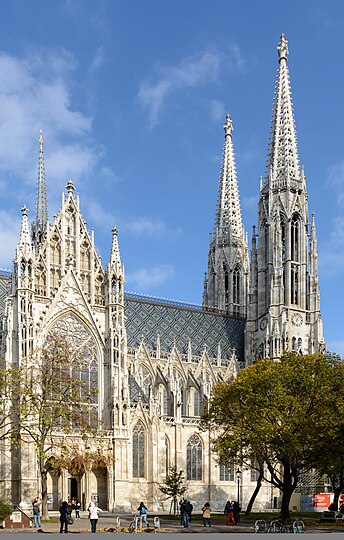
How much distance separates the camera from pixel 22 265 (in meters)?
71.6

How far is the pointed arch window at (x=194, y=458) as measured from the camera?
8203 centimetres

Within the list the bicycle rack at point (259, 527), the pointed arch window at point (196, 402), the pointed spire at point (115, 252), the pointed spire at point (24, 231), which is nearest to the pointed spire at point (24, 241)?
the pointed spire at point (24, 231)

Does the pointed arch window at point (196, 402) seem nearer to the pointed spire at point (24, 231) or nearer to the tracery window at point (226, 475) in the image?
the tracery window at point (226, 475)

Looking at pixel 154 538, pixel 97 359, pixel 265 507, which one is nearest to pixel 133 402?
pixel 97 359

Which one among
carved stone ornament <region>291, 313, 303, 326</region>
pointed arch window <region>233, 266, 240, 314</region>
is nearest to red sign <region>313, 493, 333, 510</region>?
carved stone ornament <region>291, 313, 303, 326</region>

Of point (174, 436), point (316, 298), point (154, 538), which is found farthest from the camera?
point (316, 298)

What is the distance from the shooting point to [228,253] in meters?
113

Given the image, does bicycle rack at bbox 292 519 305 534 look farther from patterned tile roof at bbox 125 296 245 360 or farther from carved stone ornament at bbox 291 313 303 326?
carved stone ornament at bbox 291 313 303 326

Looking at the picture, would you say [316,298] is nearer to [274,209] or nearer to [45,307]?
[274,209]

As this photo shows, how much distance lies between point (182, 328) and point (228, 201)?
2616 centimetres

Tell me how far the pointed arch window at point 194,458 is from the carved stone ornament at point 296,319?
18.7 metres

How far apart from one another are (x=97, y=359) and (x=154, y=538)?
126 ft

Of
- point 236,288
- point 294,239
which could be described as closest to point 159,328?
point 294,239

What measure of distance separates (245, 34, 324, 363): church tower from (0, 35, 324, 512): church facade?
14 centimetres
